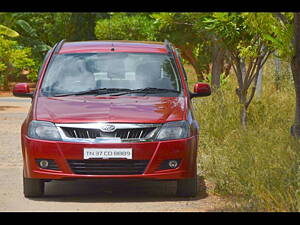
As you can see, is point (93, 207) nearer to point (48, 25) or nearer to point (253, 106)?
point (253, 106)

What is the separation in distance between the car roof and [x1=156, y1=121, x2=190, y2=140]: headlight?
183 centimetres

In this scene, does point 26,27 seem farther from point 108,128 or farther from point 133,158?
point 133,158

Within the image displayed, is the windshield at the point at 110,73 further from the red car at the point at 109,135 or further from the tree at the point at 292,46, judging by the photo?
the tree at the point at 292,46

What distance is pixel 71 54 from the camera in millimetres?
10898

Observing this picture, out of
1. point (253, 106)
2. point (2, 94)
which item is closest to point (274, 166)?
point (253, 106)

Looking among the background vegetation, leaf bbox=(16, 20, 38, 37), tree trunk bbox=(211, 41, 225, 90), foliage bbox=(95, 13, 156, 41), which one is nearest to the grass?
the background vegetation

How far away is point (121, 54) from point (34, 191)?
2.21 meters

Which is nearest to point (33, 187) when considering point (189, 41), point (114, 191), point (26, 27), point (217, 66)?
point (114, 191)

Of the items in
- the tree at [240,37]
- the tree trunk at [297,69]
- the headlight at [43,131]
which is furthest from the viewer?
the tree at [240,37]

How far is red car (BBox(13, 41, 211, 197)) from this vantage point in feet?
30.0

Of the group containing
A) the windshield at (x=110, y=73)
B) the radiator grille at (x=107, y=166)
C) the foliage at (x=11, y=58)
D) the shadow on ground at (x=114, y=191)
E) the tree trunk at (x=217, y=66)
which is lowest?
the foliage at (x=11, y=58)

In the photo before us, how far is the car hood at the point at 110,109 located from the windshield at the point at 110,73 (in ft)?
0.92

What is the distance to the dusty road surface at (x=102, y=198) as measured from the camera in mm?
8945

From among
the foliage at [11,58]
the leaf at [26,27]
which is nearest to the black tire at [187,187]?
the foliage at [11,58]
